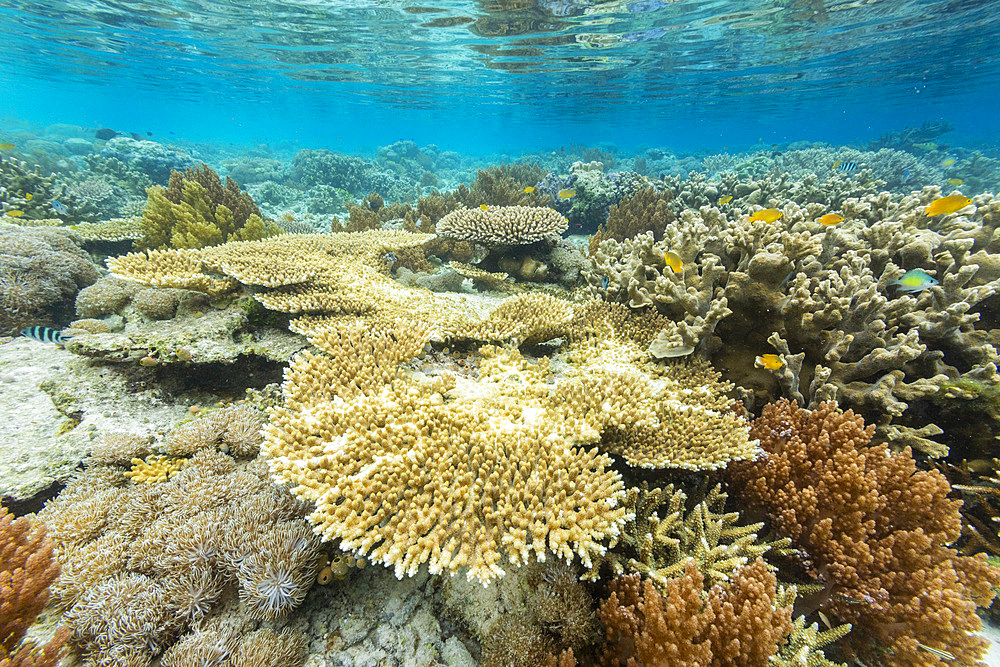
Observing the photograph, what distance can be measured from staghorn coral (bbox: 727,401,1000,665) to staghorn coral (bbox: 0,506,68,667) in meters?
4.64

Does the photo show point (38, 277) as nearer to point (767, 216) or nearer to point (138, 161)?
point (767, 216)

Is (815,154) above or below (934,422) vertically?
above

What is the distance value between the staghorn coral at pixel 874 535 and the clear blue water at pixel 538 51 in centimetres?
1988

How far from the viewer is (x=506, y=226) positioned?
667 cm

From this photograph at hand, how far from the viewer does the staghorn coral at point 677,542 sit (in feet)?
8.34

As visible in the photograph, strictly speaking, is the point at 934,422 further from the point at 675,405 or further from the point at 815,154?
the point at 815,154

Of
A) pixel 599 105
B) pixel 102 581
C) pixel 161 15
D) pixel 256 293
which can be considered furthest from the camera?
pixel 599 105

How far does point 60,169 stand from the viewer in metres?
17.1

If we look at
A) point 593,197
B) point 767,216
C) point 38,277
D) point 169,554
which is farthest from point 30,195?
point 767,216

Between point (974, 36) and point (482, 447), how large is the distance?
113 feet

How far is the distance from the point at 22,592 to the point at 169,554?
0.70 metres

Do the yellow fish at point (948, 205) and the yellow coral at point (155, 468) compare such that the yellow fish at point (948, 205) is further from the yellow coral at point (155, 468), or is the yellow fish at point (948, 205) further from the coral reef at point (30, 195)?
the coral reef at point (30, 195)

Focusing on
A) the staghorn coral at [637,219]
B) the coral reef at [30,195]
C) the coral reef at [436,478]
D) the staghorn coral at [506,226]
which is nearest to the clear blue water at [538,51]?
the staghorn coral at [637,219]

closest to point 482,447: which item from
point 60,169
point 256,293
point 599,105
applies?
point 256,293
